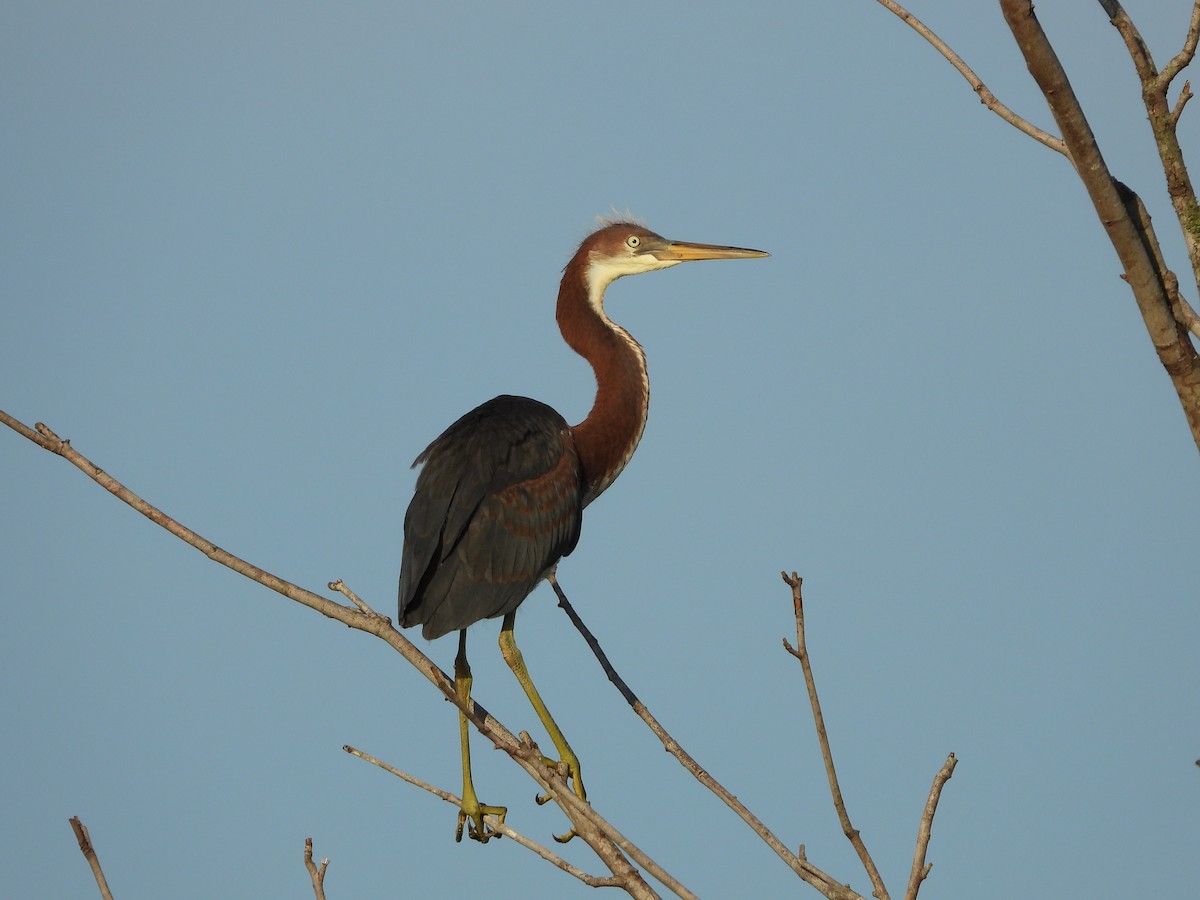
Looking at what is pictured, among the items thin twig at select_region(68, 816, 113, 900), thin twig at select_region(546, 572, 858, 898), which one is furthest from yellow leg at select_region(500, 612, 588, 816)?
thin twig at select_region(68, 816, 113, 900)

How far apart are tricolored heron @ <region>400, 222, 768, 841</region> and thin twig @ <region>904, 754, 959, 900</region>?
3254 millimetres

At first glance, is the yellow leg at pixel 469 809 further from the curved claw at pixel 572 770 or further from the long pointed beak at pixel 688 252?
the long pointed beak at pixel 688 252

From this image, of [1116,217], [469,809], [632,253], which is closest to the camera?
[1116,217]

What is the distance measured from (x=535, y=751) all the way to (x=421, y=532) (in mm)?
3290

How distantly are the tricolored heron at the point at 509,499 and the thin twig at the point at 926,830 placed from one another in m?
3.25

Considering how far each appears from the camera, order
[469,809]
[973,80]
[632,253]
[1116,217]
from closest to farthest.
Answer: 1. [1116,217]
2. [973,80]
3. [469,809]
4. [632,253]

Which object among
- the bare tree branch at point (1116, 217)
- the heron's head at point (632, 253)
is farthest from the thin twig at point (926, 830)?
the heron's head at point (632, 253)

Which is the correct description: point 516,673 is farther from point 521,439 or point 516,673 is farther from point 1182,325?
point 1182,325

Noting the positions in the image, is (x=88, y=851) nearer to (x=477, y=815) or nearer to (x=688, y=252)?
(x=477, y=815)

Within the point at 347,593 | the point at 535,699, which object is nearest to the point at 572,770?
the point at 535,699

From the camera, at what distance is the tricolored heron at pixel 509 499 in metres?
6.55

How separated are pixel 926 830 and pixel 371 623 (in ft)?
5.32

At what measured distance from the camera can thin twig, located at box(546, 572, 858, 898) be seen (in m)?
3.31

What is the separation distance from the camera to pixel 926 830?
123 inches
